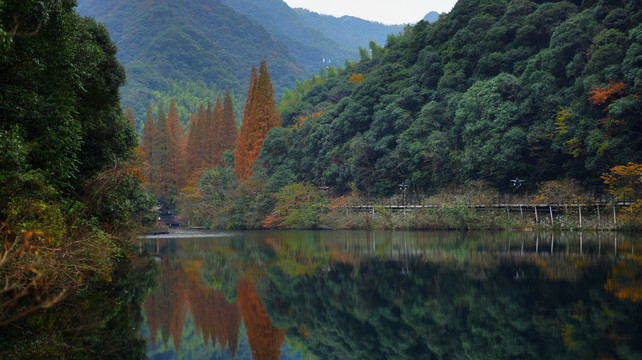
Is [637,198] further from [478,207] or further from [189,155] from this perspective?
[189,155]

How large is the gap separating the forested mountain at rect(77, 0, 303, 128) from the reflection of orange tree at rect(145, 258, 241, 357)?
107362 millimetres

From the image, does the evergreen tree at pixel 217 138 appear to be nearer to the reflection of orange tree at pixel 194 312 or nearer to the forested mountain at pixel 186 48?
the forested mountain at pixel 186 48

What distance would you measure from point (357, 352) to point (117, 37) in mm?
187427

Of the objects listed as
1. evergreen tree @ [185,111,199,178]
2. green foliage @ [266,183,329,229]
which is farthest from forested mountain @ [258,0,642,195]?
evergreen tree @ [185,111,199,178]

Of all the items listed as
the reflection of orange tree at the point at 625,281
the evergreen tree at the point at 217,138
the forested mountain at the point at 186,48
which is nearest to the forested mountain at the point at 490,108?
the evergreen tree at the point at 217,138

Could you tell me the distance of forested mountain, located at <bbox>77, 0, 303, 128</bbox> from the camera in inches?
5404

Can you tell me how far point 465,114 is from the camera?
3631 centimetres

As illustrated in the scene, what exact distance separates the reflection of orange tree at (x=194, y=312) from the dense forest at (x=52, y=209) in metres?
0.35

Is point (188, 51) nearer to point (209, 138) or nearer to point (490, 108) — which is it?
point (209, 138)

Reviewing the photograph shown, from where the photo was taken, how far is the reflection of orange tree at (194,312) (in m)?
7.77

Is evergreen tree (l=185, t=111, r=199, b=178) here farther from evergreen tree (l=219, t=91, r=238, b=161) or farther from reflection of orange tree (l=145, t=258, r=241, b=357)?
reflection of orange tree (l=145, t=258, r=241, b=357)

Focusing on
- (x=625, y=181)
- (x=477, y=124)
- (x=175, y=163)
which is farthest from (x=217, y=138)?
(x=625, y=181)

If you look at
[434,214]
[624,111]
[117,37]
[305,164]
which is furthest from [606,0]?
[117,37]

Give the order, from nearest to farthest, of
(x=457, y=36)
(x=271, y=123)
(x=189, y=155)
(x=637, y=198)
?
(x=637, y=198), (x=457, y=36), (x=271, y=123), (x=189, y=155)
